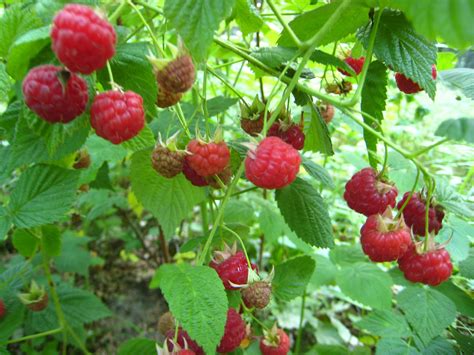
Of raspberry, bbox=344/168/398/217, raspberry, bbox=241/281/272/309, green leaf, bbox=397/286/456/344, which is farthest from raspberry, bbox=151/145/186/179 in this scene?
green leaf, bbox=397/286/456/344

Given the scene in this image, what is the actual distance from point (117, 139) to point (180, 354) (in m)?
0.35

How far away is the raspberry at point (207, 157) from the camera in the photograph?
2.30 ft

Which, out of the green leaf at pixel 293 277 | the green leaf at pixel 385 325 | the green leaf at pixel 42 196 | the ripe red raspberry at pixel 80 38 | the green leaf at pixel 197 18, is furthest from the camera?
the green leaf at pixel 385 325

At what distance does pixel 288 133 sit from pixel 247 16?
1.17ft

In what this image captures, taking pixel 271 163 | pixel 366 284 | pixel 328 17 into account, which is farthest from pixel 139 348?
pixel 328 17

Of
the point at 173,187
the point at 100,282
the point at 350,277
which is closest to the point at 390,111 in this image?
the point at 350,277

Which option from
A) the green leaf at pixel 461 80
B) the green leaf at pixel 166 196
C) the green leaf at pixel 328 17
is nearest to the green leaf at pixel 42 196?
the green leaf at pixel 166 196

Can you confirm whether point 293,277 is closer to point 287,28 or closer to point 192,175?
point 192,175

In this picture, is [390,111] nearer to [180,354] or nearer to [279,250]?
[279,250]

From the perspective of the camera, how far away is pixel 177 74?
0.63 meters

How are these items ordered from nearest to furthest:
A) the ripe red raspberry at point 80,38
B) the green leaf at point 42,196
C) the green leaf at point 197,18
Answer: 1. the ripe red raspberry at point 80,38
2. the green leaf at point 197,18
3. the green leaf at point 42,196

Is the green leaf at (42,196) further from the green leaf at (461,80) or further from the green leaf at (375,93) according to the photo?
the green leaf at (461,80)

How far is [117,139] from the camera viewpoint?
23.4 inches

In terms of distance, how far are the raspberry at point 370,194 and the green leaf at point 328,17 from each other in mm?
292
